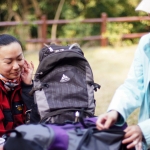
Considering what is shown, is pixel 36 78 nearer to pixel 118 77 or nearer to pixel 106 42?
pixel 118 77

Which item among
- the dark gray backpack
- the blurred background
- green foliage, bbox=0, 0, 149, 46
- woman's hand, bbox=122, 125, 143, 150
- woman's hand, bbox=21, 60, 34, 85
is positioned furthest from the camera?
green foliage, bbox=0, 0, 149, 46

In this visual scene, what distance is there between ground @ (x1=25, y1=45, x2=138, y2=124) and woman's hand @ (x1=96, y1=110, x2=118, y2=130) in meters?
2.81

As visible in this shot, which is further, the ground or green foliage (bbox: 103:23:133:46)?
green foliage (bbox: 103:23:133:46)

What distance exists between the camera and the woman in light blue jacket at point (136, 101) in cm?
167

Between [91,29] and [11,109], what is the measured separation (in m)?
12.0

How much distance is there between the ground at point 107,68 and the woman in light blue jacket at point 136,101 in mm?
2593

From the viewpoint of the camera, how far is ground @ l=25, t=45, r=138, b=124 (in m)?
5.65

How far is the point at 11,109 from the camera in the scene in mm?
2463

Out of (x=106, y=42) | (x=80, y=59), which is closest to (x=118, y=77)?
(x=106, y=42)

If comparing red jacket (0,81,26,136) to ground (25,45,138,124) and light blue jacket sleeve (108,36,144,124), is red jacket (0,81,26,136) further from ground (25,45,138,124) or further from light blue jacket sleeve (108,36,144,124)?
ground (25,45,138,124)

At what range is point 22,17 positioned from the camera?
1570cm

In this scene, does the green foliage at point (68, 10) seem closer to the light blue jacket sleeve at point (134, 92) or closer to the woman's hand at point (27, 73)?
the woman's hand at point (27, 73)

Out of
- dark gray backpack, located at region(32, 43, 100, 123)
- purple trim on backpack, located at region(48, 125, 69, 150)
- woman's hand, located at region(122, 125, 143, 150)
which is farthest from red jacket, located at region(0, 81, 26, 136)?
woman's hand, located at region(122, 125, 143, 150)

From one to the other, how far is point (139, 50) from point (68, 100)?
53 centimetres
